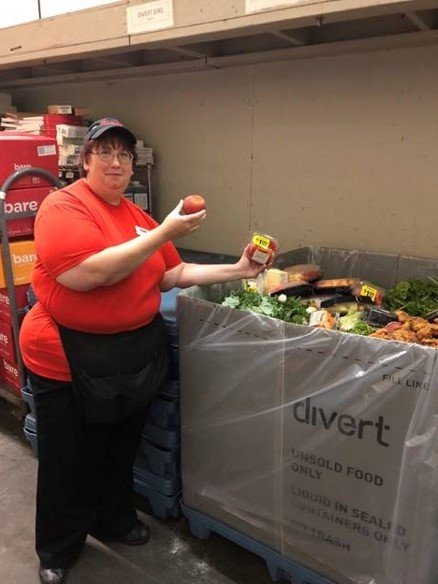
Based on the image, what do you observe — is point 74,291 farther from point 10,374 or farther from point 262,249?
point 10,374

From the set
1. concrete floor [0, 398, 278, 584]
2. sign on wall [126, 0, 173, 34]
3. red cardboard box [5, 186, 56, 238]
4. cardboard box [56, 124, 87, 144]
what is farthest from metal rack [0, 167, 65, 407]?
sign on wall [126, 0, 173, 34]

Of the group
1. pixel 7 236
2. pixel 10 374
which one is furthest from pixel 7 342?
pixel 7 236

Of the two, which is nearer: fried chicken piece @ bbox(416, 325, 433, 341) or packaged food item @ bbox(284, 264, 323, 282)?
fried chicken piece @ bbox(416, 325, 433, 341)

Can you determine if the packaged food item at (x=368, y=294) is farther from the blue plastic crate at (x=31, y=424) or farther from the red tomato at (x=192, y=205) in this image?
the blue plastic crate at (x=31, y=424)

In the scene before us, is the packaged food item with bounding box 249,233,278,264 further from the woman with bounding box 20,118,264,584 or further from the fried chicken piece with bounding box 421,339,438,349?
the fried chicken piece with bounding box 421,339,438,349

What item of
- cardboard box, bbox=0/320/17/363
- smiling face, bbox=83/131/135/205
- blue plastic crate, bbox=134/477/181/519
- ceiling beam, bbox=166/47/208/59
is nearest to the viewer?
smiling face, bbox=83/131/135/205

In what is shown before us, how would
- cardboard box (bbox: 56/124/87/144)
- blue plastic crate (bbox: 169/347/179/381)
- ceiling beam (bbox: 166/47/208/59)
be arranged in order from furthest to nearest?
cardboard box (bbox: 56/124/87/144) → ceiling beam (bbox: 166/47/208/59) → blue plastic crate (bbox: 169/347/179/381)

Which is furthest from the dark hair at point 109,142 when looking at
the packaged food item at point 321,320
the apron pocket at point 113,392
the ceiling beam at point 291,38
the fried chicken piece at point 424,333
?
the fried chicken piece at point 424,333

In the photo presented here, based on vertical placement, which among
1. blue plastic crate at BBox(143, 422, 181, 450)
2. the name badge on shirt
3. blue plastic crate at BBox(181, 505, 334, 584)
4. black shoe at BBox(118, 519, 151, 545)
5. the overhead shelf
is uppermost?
the overhead shelf

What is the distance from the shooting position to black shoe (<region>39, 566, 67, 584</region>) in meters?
1.47

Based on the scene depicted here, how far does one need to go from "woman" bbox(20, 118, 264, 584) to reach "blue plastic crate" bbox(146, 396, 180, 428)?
0.40 ft

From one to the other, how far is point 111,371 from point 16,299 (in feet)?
3.28

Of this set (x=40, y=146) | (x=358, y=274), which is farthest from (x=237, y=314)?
(x=40, y=146)

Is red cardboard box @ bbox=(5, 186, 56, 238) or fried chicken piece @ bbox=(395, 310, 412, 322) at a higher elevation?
red cardboard box @ bbox=(5, 186, 56, 238)
